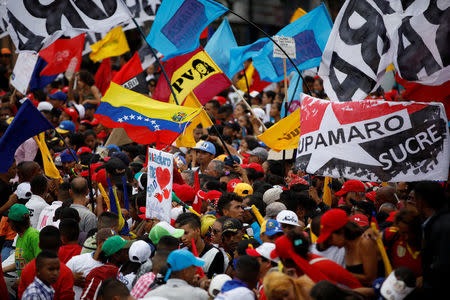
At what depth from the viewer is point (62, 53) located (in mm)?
14805

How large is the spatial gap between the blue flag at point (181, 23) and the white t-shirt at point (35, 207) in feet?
10.4

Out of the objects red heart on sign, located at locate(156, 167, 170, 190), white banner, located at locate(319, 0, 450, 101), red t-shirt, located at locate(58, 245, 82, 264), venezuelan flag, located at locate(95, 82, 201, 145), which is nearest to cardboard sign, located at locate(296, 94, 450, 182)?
white banner, located at locate(319, 0, 450, 101)

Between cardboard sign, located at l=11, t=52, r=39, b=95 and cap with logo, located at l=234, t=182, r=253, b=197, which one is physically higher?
cap with logo, located at l=234, t=182, r=253, b=197

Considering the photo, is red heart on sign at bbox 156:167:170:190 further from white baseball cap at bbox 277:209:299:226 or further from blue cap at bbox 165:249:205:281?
blue cap at bbox 165:249:205:281

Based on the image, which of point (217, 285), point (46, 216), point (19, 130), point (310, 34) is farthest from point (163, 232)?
point (310, 34)

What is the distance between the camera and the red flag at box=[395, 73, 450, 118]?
7324 mm

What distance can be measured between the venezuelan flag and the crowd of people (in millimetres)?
655

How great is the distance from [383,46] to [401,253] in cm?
286

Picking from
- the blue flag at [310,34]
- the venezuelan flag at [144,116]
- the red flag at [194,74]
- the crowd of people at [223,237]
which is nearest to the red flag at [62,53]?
the crowd of people at [223,237]

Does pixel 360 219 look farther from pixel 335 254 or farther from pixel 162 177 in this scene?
pixel 162 177

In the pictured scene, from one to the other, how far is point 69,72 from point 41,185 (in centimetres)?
715

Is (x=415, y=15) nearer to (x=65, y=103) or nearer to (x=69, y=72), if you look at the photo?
(x=69, y=72)

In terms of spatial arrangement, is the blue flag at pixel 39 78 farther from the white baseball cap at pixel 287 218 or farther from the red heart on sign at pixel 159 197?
the white baseball cap at pixel 287 218

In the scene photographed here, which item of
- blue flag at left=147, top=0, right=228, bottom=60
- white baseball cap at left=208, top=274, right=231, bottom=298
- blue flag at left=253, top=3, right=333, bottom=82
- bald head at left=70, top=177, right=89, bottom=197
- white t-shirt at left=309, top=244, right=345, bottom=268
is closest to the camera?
white t-shirt at left=309, top=244, right=345, bottom=268
